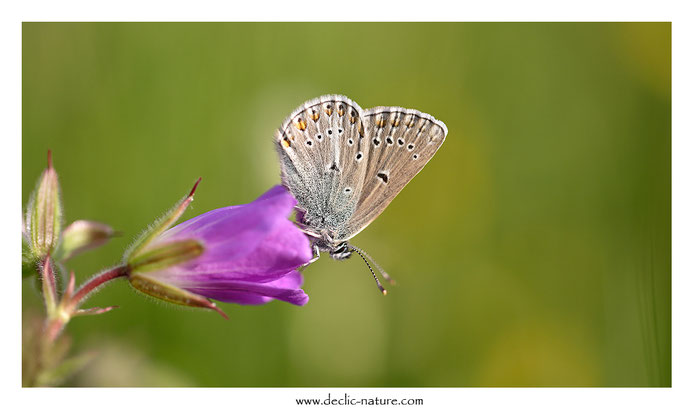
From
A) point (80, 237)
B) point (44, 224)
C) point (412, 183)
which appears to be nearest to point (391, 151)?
point (80, 237)

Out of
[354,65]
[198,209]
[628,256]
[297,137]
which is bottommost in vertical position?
[628,256]

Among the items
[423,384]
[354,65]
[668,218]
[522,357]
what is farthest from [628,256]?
[354,65]

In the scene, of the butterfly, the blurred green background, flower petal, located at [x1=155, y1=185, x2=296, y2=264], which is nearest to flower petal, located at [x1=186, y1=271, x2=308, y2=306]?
flower petal, located at [x1=155, y1=185, x2=296, y2=264]

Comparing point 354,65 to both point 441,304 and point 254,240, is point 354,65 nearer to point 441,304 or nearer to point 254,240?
point 441,304

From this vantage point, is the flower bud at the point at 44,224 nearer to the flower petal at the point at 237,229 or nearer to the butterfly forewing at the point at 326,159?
the flower petal at the point at 237,229

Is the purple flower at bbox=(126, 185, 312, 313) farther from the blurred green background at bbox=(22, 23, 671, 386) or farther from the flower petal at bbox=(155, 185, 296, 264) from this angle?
the blurred green background at bbox=(22, 23, 671, 386)

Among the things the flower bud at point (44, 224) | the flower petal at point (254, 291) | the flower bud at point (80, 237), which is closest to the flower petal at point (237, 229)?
the flower petal at point (254, 291)

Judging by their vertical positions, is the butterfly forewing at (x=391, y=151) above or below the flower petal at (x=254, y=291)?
above
